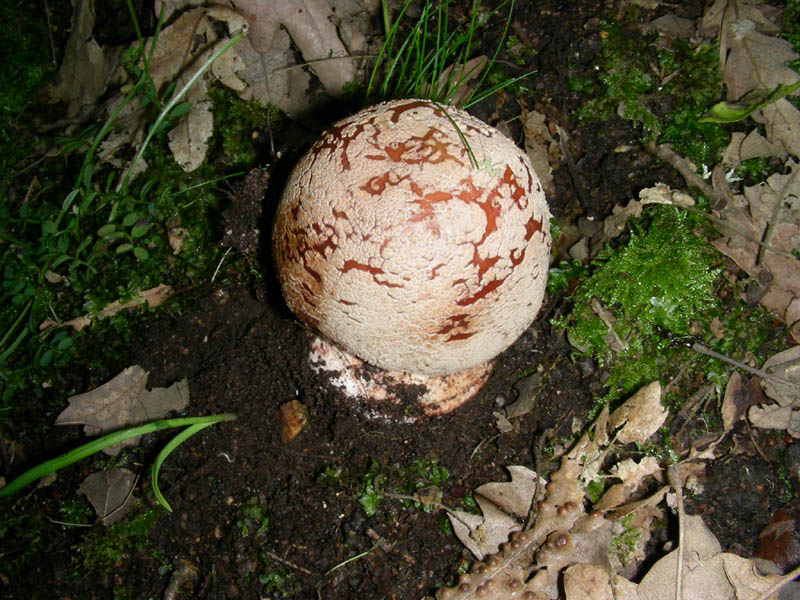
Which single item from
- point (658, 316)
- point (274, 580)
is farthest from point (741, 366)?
point (274, 580)

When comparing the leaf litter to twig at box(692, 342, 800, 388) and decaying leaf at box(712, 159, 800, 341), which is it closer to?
twig at box(692, 342, 800, 388)

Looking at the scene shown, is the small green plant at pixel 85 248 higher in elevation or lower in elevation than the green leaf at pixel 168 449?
higher

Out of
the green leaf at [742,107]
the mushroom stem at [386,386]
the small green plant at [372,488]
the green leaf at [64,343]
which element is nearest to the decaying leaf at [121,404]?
the green leaf at [64,343]

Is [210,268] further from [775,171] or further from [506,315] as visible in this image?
[775,171]

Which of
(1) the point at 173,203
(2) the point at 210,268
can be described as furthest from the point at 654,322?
(1) the point at 173,203

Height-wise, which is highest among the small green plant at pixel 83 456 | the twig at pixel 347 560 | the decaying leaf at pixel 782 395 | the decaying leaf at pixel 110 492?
the small green plant at pixel 83 456

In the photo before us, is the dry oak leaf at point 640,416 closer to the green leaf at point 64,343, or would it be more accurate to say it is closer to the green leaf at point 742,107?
the green leaf at point 742,107

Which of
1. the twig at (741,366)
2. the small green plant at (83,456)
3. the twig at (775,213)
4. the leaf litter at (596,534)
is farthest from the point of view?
the twig at (775,213)
